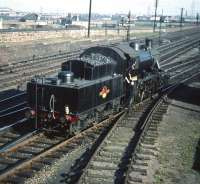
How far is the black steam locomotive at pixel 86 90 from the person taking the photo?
16.5m

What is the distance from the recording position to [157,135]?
1814 cm

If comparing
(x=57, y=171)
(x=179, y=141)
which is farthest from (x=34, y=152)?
(x=179, y=141)

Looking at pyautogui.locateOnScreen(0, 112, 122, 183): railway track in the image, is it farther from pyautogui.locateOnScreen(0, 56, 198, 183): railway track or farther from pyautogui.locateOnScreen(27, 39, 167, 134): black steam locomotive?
pyautogui.locateOnScreen(27, 39, 167, 134): black steam locomotive

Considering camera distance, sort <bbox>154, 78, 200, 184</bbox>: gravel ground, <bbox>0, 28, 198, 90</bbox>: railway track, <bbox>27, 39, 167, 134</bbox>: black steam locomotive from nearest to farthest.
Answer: <bbox>154, 78, 200, 184</bbox>: gravel ground < <bbox>27, 39, 167, 134</bbox>: black steam locomotive < <bbox>0, 28, 198, 90</bbox>: railway track

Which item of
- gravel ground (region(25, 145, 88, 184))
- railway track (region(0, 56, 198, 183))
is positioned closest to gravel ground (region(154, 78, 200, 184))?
railway track (region(0, 56, 198, 183))

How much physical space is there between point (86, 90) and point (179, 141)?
4.66 meters

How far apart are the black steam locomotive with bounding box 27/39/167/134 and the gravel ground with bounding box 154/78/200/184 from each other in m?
2.88

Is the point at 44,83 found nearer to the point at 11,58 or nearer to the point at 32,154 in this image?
the point at 32,154

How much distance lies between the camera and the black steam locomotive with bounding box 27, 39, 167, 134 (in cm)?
1655

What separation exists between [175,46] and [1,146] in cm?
5620

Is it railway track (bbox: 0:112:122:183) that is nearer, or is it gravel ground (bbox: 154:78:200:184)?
railway track (bbox: 0:112:122:183)

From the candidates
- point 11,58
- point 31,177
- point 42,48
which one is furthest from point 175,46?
point 31,177

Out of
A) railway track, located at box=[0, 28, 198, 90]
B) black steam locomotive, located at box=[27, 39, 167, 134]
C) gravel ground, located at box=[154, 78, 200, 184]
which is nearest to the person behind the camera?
gravel ground, located at box=[154, 78, 200, 184]

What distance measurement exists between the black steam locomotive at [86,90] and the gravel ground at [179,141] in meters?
2.88
